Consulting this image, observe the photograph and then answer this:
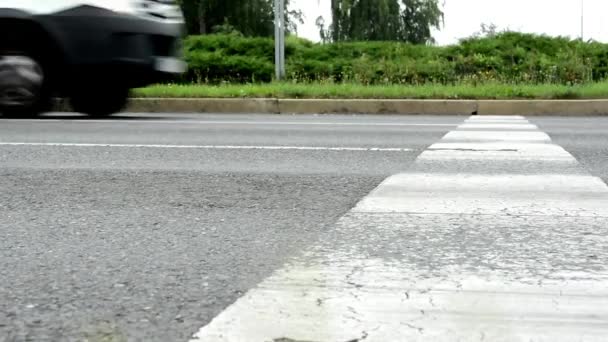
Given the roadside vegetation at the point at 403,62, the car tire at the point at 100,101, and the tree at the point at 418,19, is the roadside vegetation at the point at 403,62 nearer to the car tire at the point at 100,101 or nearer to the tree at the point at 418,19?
the car tire at the point at 100,101

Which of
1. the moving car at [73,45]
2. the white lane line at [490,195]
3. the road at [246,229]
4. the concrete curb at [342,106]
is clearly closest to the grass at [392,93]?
the concrete curb at [342,106]

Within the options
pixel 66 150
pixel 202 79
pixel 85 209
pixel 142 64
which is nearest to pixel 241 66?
pixel 202 79

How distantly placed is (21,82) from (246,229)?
254 inches

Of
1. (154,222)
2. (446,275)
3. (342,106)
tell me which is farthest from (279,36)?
(446,275)

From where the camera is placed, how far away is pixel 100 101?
10641 mm

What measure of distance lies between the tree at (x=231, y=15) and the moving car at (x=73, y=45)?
75.2ft

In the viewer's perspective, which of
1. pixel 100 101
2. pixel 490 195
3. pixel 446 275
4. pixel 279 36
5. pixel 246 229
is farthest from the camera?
pixel 279 36

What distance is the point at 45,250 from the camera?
3.10 meters

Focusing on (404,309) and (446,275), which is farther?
(446,275)

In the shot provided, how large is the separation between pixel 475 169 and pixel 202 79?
12.5 metres

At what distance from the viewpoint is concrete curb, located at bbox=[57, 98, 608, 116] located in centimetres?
1188

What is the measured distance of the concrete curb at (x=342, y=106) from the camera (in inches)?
468

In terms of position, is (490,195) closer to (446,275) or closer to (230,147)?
(446,275)

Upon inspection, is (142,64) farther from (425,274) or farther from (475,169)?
(425,274)
